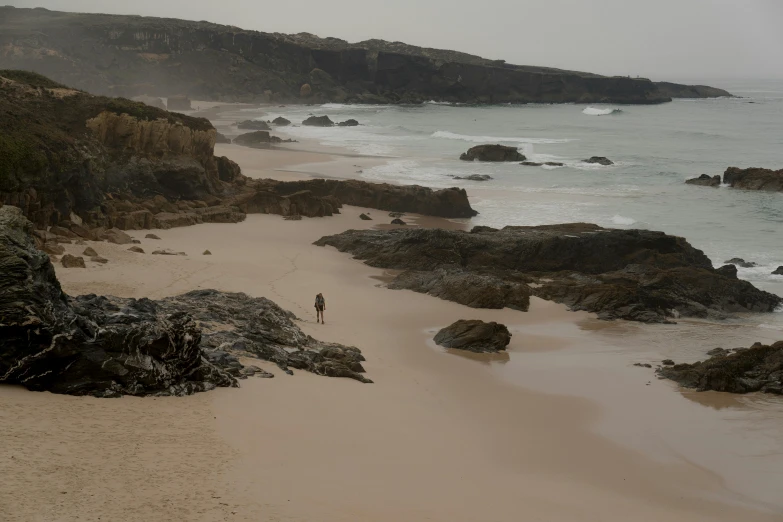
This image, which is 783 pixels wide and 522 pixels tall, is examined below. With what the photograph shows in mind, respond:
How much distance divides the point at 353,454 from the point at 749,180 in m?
35.8

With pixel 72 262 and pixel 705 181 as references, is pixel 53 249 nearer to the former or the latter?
pixel 72 262

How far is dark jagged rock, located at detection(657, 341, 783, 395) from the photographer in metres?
14.0

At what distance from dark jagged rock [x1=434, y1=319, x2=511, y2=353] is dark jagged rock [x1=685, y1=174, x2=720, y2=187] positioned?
28473 millimetres

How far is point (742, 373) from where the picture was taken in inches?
559

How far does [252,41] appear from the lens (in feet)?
353

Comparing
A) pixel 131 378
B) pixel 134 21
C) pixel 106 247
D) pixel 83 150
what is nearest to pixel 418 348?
pixel 131 378

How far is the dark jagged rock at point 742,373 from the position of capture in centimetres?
1402

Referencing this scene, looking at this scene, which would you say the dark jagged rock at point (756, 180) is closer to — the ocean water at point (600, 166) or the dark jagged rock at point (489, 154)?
the ocean water at point (600, 166)

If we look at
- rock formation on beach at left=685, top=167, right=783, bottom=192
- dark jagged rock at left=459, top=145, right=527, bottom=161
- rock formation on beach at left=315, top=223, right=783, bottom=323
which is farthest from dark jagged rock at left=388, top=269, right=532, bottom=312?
dark jagged rock at left=459, top=145, right=527, bottom=161

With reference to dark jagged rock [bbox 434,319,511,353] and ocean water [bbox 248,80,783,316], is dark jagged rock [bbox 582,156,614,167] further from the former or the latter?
dark jagged rock [bbox 434,319,511,353]

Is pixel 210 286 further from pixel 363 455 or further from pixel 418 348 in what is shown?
pixel 363 455

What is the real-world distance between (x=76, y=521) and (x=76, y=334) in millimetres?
3948

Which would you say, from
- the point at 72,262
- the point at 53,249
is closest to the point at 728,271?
the point at 72,262

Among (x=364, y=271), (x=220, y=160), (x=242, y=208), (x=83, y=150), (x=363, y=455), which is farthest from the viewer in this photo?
(x=220, y=160)
